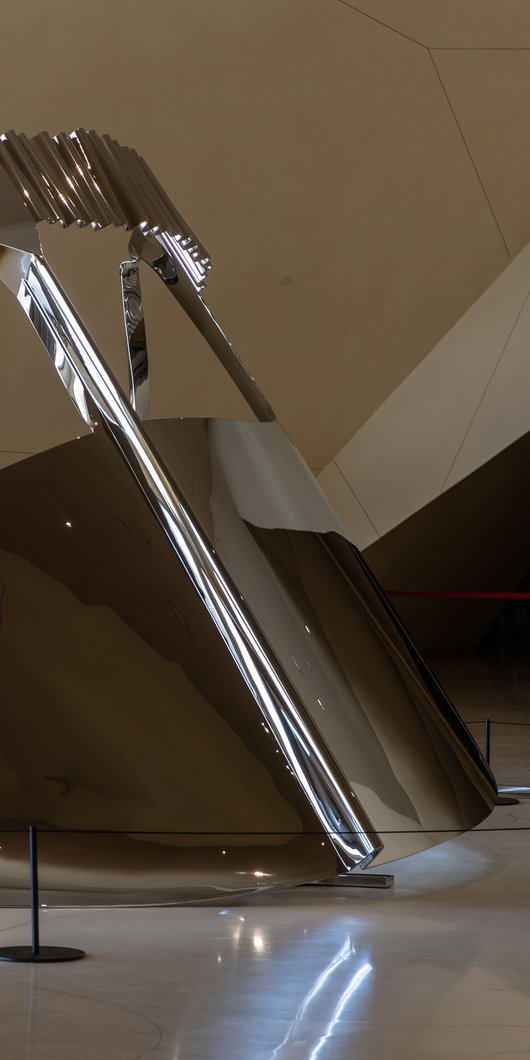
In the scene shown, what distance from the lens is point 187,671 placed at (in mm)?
5535

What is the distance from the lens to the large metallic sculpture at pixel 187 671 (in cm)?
528

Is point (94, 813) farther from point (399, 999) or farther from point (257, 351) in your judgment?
point (257, 351)

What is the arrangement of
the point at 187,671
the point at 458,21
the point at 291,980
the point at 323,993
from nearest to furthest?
the point at 323,993
the point at 291,980
the point at 187,671
the point at 458,21

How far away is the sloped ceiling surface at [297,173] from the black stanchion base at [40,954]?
8.35 meters

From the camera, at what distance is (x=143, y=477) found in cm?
591

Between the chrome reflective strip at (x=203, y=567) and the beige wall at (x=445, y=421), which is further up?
the beige wall at (x=445, y=421)

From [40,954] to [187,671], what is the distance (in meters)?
1.40

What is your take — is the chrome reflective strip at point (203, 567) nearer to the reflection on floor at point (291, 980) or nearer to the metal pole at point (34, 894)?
the reflection on floor at point (291, 980)

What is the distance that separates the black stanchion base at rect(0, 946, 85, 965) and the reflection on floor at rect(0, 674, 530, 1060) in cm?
5

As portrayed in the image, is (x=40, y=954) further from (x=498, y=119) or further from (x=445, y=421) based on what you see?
(x=498, y=119)

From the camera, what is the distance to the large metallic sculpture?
5.28 m

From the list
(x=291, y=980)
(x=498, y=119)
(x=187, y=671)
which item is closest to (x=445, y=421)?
(x=498, y=119)

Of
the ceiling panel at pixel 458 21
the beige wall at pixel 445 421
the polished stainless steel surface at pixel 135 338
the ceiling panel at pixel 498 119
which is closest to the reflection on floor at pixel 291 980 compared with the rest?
the polished stainless steel surface at pixel 135 338

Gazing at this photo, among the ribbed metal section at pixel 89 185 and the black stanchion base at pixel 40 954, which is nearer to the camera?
the black stanchion base at pixel 40 954
